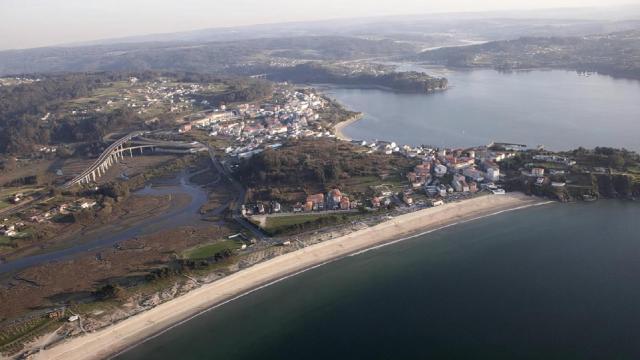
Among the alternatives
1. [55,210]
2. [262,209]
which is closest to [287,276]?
[262,209]

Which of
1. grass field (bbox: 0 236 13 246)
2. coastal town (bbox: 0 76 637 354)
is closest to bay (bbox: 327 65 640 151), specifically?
coastal town (bbox: 0 76 637 354)

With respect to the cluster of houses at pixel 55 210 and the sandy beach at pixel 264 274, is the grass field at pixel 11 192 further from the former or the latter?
the sandy beach at pixel 264 274

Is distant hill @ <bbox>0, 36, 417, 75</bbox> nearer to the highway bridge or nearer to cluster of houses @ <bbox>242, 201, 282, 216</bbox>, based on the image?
the highway bridge

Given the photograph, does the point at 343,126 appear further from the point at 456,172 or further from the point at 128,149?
the point at 456,172

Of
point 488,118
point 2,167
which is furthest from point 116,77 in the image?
point 488,118

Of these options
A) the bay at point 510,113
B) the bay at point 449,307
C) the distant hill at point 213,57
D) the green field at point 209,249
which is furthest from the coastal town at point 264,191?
the distant hill at point 213,57

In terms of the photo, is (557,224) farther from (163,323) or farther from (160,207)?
(160,207)
